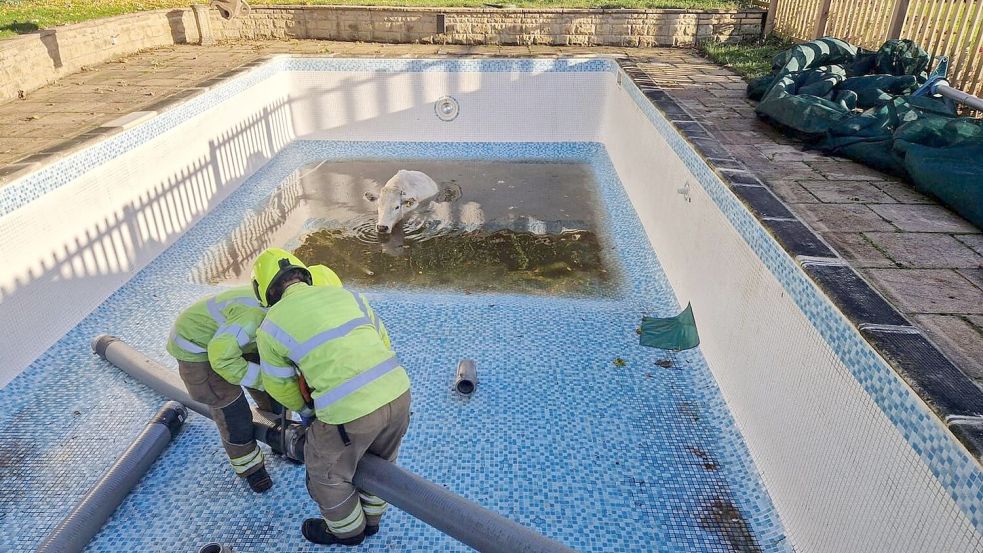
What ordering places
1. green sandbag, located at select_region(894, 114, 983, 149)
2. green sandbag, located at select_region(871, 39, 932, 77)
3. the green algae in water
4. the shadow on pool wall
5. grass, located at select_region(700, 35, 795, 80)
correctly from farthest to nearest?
grass, located at select_region(700, 35, 795, 80) < green sandbag, located at select_region(871, 39, 932, 77) < the green algae in water < green sandbag, located at select_region(894, 114, 983, 149) < the shadow on pool wall

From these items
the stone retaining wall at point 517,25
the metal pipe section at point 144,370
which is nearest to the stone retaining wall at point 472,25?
the stone retaining wall at point 517,25

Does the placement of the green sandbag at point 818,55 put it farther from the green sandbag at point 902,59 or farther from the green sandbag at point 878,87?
the green sandbag at point 878,87

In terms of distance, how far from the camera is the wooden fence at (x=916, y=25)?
6367mm

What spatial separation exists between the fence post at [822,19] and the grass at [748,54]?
0.82m

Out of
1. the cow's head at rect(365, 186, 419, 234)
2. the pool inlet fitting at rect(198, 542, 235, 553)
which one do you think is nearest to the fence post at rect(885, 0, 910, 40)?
the cow's head at rect(365, 186, 419, 234)

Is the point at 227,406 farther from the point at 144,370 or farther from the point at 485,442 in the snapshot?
the point at 485,442

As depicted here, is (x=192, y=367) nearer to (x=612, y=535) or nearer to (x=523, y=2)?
(x=612, y=535)

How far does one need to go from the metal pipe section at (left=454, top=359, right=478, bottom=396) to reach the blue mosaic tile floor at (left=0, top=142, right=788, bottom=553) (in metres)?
0.07

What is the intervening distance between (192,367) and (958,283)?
438 centimetres

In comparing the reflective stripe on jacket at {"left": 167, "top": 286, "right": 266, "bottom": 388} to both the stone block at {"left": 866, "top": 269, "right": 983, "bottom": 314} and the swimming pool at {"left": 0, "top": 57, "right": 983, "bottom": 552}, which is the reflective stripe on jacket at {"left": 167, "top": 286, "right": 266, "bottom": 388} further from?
the stone block at {"left": 866, "top": 269, "right": 983, "bottom": 314}

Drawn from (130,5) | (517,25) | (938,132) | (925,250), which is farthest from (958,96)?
(130,5)

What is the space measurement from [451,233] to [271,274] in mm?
4304

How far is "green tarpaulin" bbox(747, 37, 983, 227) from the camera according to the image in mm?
4633

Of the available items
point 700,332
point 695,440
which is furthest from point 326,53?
point 695,440
